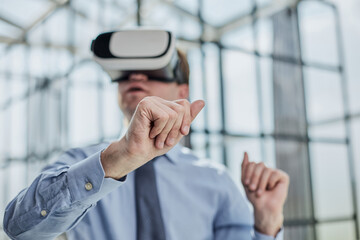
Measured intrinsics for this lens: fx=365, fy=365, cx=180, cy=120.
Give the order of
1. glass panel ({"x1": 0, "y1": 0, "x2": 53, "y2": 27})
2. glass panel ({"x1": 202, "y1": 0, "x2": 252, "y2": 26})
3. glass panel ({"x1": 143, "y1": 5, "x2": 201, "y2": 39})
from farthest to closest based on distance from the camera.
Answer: glass panel ({"x1": 202, "y1": 0, "x2": 252, "y2": 26}), glass panel ({"x1": 143, "y1": 5, "x2": 201, "y2": 39}), glass panel ({"x1": 0, "y1": 0, "x2": 53, "y2": 27})

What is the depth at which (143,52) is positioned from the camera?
0.75m

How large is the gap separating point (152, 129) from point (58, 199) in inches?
8.6

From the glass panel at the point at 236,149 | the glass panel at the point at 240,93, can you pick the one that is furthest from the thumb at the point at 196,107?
the glass panel at the point at 240,93

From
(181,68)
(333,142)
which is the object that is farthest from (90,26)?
(333,142)

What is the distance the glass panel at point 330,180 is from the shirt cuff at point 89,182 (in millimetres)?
3574

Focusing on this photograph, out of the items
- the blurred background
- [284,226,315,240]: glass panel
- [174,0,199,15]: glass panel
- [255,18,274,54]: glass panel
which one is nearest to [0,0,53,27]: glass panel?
the blurred background

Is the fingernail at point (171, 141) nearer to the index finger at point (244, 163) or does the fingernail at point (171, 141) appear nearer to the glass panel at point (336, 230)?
the index finger at point (244, 163)

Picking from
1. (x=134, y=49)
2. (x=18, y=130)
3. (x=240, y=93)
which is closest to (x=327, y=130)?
(x=240, y=93)

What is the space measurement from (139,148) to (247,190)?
0.49 meters

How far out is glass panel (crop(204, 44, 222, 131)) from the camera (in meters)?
3.30

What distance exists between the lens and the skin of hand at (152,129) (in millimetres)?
520

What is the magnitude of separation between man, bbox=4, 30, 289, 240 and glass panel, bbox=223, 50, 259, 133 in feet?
7.66

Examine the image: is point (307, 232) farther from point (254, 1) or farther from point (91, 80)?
point (91, 80)

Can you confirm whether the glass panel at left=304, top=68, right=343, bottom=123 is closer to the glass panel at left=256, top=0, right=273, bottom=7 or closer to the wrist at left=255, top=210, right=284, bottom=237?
the glass panel at left=256, top=0, right=273, bottom=7
